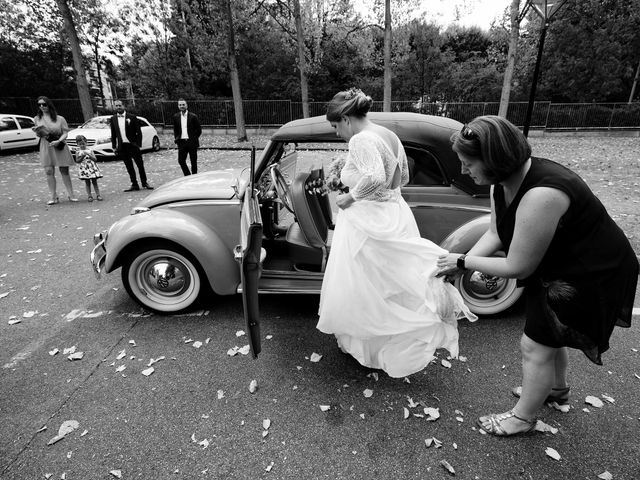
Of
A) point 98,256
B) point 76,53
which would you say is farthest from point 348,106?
point 76,53

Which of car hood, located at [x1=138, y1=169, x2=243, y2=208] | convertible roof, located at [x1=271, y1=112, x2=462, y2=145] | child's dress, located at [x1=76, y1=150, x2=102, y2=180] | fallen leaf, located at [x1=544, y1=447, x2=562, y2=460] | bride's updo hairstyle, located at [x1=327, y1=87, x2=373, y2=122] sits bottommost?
fallen leaf, located at [x1=544, y1=447, x2=562, y2=460]

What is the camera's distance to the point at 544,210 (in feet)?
5.16

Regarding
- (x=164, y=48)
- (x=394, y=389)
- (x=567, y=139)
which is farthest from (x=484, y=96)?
(x=394, y=389)

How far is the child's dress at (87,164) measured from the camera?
7228mm

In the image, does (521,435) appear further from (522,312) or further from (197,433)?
(197,433)

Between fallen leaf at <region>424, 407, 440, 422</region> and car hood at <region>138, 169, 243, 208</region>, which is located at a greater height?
car hood at <region>138, 169, 243, 208</region>

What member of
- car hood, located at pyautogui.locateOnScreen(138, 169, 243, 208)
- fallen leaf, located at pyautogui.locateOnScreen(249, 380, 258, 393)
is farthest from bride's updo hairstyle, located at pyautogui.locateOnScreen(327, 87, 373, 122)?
fallen leaf, located at pyautogui.locateOnScreen(249, 380, 258, 393)

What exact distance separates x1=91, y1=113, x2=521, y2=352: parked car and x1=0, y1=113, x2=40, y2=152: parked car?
565 inches

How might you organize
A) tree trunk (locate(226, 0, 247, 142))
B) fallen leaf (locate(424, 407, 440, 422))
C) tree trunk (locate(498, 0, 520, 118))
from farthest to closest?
tree trunk (locate(226, 0, 247, 142)) → tree trunk (locate(498, 0, 520, 118)) → fallen leaf (locate(424, 407, 440, 422))

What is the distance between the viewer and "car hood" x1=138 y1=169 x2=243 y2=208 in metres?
3.54

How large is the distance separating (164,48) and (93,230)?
22.8 m

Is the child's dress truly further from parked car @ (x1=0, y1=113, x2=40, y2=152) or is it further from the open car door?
parked car @ (x1=0, y1=113, x2=40, y2=152)

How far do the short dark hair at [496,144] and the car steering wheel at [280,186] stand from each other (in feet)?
6.49

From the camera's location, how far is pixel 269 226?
3.74 metres
